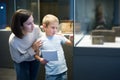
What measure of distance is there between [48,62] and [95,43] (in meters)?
0.62

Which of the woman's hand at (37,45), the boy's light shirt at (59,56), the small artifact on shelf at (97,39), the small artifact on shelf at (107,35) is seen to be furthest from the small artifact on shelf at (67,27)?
the woman's hand at (37,45)

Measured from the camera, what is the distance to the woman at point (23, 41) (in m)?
3.21

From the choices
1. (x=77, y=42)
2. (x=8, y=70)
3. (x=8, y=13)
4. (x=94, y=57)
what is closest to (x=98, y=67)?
(x=94, y=57)

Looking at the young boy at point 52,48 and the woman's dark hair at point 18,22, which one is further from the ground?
the woman's dark hair at point 18,22

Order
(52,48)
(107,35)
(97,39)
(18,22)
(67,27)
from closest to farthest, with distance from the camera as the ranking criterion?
(18,22) < (52,48) < (97,39) < (107,35) < (67,27)

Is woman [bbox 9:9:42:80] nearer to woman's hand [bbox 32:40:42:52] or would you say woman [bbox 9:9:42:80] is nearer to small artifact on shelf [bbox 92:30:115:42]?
woman's hand [bbox 32:40:42:52]

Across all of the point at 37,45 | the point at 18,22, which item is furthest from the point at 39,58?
the point at 18,22

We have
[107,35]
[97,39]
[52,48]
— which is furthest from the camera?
[107,35]

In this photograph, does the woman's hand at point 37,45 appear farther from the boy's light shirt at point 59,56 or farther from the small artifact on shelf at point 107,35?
the small artifact on shelf at point 107,35

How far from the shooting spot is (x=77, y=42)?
371 cm

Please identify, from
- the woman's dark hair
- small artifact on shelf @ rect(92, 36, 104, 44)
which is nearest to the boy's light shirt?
the woman's dark hair

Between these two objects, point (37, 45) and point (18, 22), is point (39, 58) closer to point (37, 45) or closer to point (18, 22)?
point (37, 45)

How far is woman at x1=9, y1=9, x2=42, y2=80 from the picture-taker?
3211 millimetres

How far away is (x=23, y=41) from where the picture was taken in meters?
3.25
